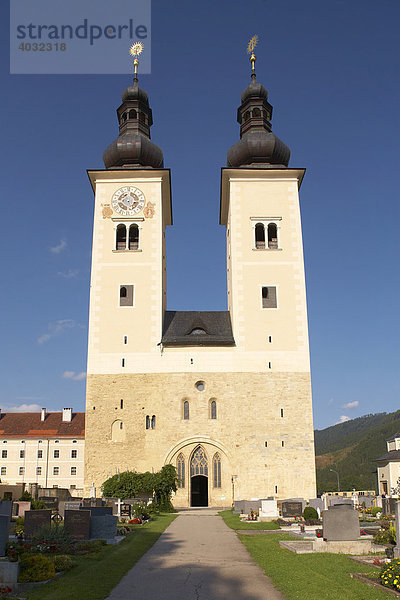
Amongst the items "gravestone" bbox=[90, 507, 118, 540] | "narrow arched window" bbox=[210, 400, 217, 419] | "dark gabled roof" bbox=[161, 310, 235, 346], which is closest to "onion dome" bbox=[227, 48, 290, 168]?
"dark gabled roof" bbox=[161, 310, 235, 346]

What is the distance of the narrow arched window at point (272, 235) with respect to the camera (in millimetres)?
36188

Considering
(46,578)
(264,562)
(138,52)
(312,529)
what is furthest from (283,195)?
(46,578)

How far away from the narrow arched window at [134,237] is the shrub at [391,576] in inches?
1124

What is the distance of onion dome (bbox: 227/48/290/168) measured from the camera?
37312mm

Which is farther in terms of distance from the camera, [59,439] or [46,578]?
[59,439]

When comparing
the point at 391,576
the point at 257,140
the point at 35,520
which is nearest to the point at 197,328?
the point at 257,140

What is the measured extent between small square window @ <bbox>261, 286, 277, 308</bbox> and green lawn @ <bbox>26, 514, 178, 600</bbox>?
2003 cm

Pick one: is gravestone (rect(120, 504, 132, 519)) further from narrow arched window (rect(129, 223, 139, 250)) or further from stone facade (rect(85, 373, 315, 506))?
narrow arched window (rect(129, 223, 139, 250))

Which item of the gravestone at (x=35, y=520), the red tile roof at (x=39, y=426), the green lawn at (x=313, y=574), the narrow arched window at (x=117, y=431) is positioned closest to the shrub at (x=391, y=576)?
the green lawn at (x=313, y=574)

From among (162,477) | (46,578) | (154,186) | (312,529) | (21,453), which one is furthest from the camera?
(21,453)

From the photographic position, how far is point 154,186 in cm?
3669

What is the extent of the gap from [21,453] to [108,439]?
1441 inches

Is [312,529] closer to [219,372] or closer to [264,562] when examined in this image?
[264,562]

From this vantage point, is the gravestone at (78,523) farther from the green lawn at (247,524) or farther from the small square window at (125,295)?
the small square window at (125,295)
